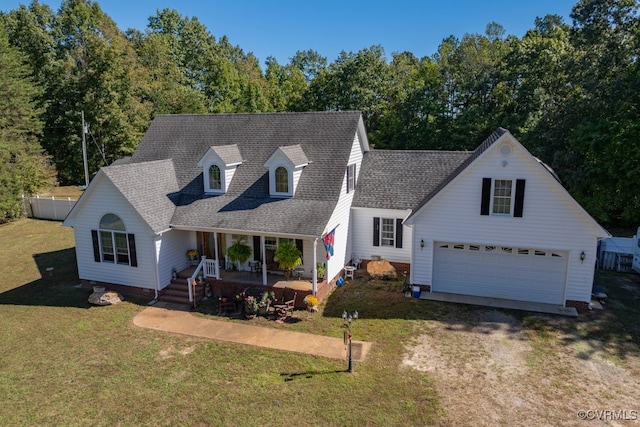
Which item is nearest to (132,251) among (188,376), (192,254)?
(192,254)

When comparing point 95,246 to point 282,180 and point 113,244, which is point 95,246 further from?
point 282,180

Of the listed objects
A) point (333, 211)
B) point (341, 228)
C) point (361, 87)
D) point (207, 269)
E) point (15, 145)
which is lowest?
point (207, 269)

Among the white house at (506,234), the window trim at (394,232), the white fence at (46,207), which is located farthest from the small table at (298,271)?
the white fence at (46,207)

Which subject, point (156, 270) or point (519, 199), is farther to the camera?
point (156, 270)

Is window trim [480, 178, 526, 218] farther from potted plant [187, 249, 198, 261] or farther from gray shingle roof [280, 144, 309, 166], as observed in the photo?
potted plant [187, 249, 198, 261]

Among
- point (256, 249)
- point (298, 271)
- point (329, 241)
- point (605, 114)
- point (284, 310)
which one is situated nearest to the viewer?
point (284, 310)

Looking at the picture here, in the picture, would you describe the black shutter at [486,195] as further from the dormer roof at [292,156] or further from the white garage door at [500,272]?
the dormer roof at [292,156]

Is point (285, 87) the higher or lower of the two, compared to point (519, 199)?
higher
